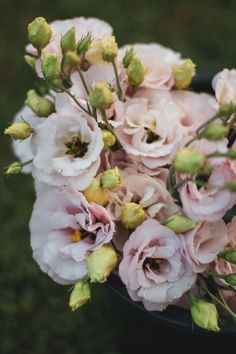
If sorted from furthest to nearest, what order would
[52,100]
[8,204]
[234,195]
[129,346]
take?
[8,204] < [129,346] < [52,100] < [234,195]

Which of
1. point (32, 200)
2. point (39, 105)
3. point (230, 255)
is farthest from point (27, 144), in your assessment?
point (32, 200)

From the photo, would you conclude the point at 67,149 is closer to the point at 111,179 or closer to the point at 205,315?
the point at 111,179

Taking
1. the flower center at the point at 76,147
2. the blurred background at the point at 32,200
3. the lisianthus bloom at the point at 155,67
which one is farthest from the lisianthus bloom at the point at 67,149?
the blurred background at the point at 32,200

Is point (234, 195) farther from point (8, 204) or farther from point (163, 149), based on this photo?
point (8, 204)

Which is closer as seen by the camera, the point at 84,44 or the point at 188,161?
the point at 188,161

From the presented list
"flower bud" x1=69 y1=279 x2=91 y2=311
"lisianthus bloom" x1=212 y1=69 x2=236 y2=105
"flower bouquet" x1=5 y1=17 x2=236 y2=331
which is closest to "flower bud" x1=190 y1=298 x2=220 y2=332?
"flower bouquet" x1=5 y1=17 x2=236 y2=331

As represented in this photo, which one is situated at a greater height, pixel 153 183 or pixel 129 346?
pixel 153 183

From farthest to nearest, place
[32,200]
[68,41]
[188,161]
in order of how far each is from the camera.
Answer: [32,200]
[68,41]
[188,161]

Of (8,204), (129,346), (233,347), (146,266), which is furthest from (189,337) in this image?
(8,204)
